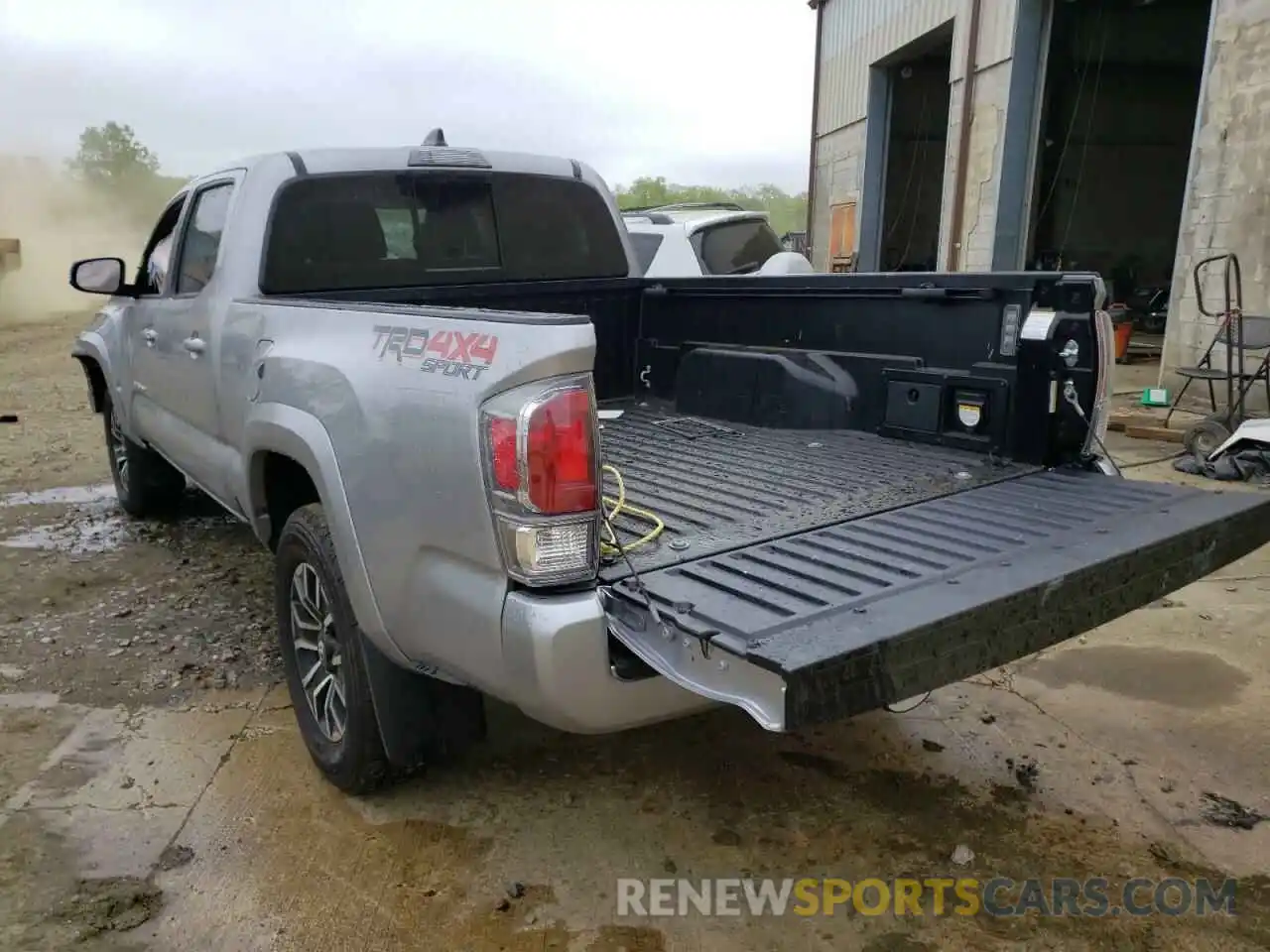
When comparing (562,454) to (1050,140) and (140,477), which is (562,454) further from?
(1050,140)

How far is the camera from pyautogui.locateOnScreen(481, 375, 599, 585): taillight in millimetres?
2055

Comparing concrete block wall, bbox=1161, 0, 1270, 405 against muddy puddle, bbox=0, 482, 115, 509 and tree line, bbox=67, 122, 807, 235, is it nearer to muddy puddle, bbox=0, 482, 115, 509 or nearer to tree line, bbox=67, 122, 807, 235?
muddy puddle, bbox=0, 482, 115, 509

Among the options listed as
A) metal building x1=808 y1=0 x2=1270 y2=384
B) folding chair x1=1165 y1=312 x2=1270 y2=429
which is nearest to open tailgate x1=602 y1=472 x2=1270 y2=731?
folding chair x1=1165 y1=312 x2=1270 y2=429

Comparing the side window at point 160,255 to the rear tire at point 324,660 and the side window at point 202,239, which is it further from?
the rear tire at point 324,660

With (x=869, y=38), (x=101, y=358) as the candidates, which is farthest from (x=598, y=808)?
(x=869, y=38)

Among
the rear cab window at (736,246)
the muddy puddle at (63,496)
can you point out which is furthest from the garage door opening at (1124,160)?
the muddy puddle at (63,496)

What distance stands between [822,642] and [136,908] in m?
1.96

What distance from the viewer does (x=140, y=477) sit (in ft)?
19.1

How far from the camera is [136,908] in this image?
2.53m

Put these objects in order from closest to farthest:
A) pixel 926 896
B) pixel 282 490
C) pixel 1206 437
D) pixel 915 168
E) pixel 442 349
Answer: pixel 442 349
pixel 926 896
pixel 282 490
pixel 1206 437
pixel 915 168

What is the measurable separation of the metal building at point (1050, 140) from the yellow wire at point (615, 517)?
26.4ft

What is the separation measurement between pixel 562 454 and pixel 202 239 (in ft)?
9.34

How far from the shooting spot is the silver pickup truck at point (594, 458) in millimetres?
2062

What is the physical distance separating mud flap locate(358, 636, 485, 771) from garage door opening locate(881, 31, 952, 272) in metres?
17.3
